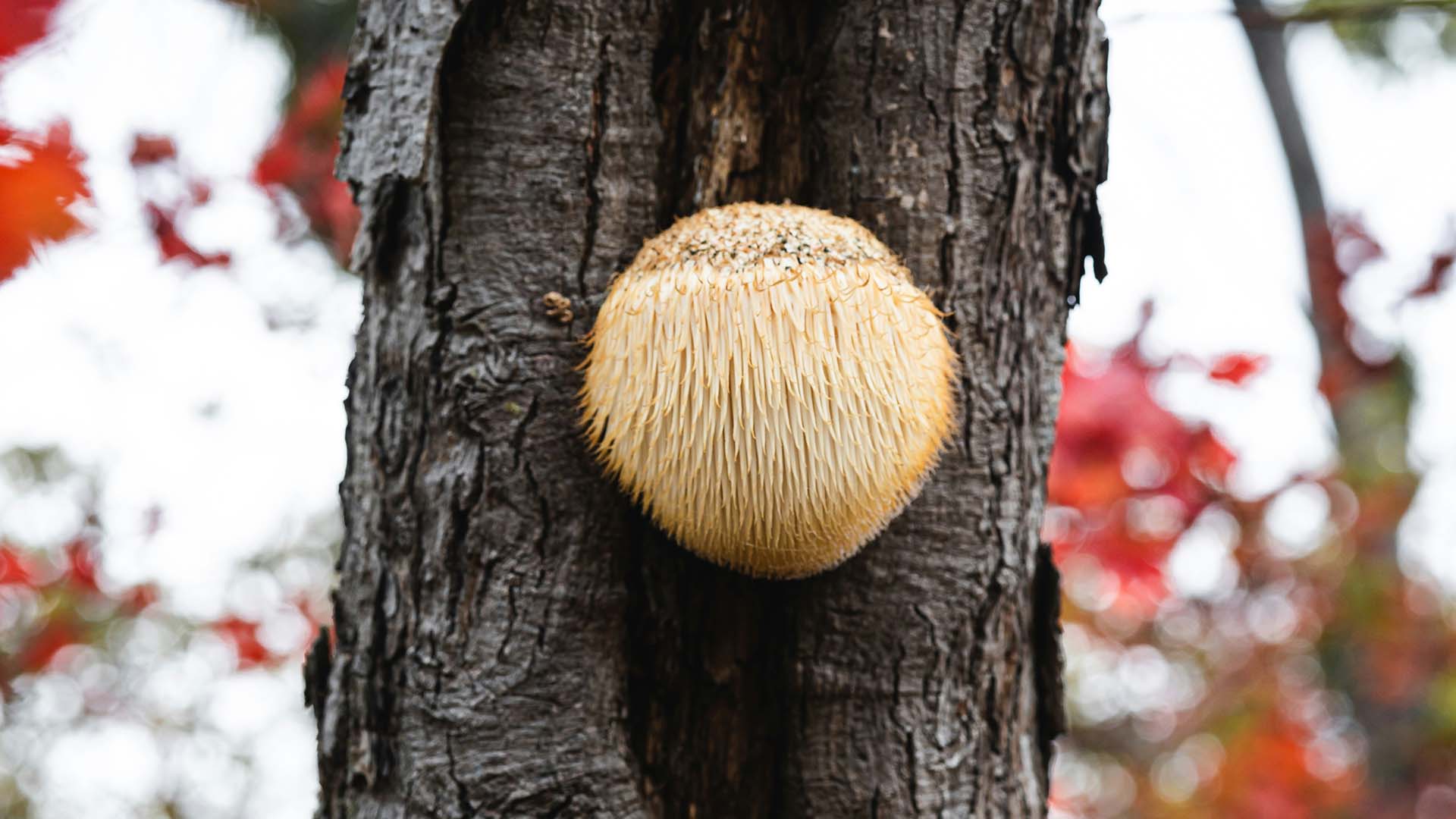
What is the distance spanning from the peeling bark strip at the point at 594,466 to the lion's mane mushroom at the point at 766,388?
7.8 inches

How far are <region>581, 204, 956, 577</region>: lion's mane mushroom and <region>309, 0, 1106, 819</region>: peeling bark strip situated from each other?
0.20 meters

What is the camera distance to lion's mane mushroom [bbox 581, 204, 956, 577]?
1.52m

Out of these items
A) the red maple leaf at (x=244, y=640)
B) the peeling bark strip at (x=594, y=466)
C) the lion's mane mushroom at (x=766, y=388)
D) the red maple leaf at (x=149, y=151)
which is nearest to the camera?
the lion's mane mushroom at (x=766, y=388)

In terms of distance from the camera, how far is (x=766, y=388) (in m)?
1.51

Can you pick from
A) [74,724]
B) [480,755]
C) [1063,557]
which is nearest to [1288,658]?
[1063,557]

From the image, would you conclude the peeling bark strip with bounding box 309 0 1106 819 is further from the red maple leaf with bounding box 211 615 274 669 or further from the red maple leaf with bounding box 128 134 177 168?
the red maple leaf with bounding box 211 615 274 669

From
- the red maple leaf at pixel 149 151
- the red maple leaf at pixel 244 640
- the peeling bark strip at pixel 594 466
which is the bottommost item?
the red maple leaf at pixel 244 640

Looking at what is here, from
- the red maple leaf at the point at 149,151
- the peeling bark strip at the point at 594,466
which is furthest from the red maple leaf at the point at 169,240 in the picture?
the peeling bark strip at the point at 594,466

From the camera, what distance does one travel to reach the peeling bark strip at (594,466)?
1716 mm

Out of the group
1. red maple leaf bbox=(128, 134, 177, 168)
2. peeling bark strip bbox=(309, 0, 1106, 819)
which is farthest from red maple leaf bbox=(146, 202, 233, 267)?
peeling bark strip bbox=(309, 0, 1106, 819)

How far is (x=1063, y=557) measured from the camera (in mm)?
4043

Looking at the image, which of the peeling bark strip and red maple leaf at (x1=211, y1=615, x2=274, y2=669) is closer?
the peeling bark strip

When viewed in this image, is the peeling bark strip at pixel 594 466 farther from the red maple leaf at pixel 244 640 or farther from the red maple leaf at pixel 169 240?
the red maple leaf at pixel 244 640

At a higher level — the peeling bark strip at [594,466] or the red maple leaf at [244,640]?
the peeling bark strip at [594,466]
